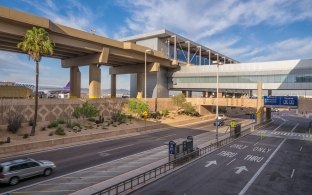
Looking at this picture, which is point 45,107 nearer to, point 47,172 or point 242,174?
point 47,172

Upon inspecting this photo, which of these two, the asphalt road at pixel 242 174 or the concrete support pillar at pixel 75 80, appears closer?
the asphalt road at pixel 242 174

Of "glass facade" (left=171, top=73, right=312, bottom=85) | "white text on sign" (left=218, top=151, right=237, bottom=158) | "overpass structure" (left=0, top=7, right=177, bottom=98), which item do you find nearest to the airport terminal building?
"glass facade" (left=171, top=73, right=312, bottom=85)

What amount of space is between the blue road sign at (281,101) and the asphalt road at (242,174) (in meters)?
26.5

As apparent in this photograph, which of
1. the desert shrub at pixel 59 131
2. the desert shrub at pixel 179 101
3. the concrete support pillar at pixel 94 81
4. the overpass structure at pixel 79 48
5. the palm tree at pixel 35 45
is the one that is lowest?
the desert shrub at pixel 59 131

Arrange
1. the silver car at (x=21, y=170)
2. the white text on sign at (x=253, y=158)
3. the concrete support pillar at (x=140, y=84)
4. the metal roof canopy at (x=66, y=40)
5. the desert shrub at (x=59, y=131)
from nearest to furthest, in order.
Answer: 1. the silver car at (x=21, y=170)
2. the white text on sign at (x=253, y=158)
3. the desert shrub at (x=59, y=131)
4. the metal roof canopy at (x=66, y=40)
5. the concrete support pillar at (x=140, y=84)

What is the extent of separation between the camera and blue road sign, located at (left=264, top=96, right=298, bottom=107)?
62156 millimetres

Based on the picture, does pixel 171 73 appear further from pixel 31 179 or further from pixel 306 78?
pixel 31 179

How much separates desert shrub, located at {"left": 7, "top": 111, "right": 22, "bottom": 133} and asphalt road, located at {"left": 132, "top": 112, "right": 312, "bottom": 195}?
26.3 metres

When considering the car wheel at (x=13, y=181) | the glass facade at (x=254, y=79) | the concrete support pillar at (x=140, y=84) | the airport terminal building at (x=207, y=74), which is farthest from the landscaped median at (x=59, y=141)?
Result: the glass facade at (x=254, y=79)

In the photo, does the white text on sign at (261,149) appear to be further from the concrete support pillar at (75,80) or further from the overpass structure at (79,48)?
the concrete support pillar at (75,80)

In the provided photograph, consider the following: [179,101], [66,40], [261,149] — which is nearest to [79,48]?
[66,40]

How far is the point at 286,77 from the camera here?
76.2m

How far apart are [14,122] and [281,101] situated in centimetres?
5619

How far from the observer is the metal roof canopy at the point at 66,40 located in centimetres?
4450
